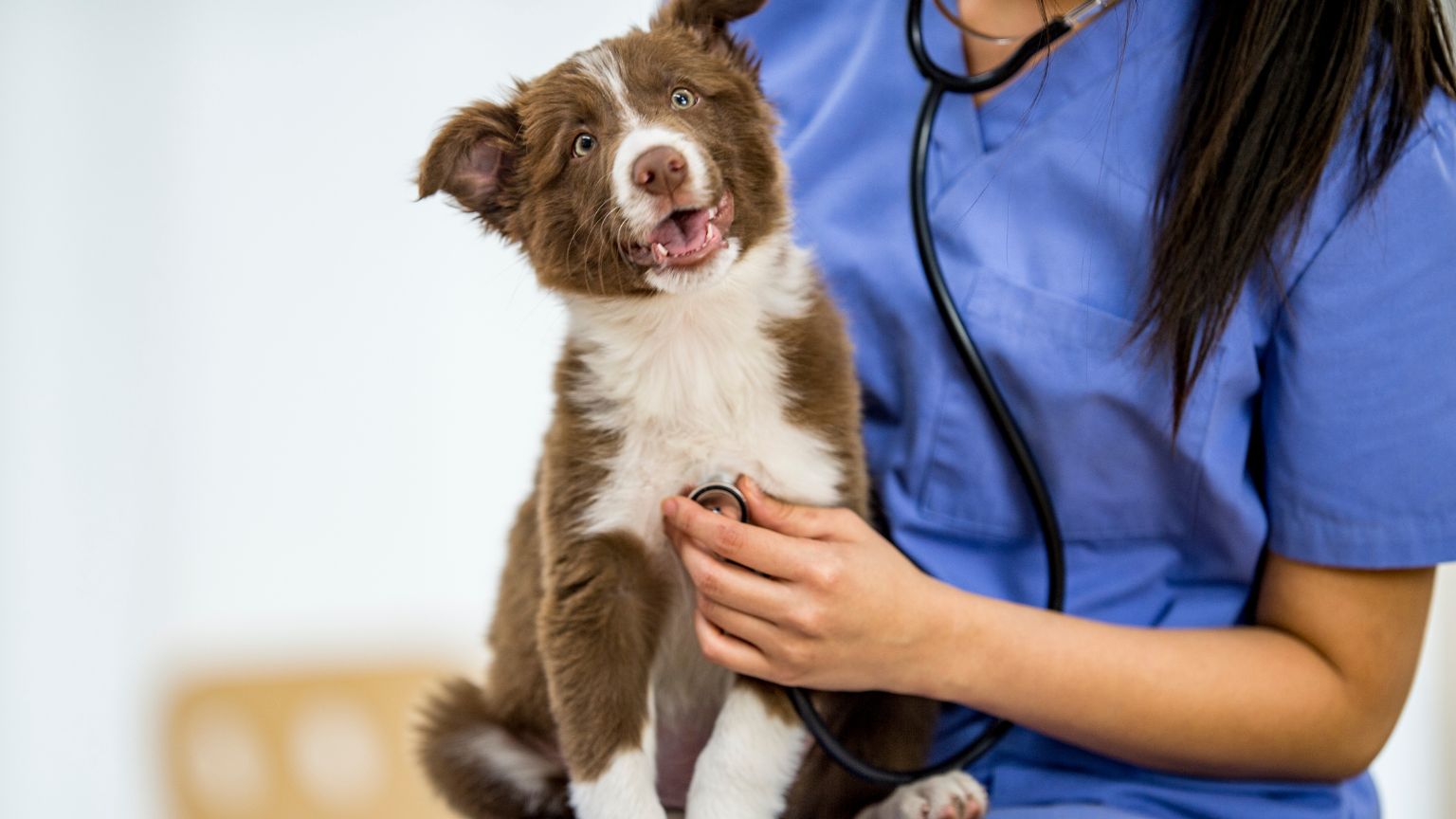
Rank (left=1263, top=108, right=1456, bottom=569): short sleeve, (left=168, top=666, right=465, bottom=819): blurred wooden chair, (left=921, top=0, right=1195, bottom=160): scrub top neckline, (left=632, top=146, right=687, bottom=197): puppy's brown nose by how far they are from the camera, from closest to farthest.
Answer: (left=632, top=146, right=687, bottom=197): puppy's brown nose, (left=1263, top=108, right=1456, bottom=569): short sleeve, (left=921, top=0, right=1195, bottom=160): scrub top neckline, (left=168, top=666, right=465, bottom=819): blurred wooden chair

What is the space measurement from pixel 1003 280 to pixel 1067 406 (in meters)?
0.15

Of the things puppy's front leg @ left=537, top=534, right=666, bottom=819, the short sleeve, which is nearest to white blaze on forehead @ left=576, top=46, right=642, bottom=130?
puppy's front leg @ left=537, top=534, right=666, bottom=819

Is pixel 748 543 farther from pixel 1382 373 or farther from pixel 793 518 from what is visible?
pixel 1382 373

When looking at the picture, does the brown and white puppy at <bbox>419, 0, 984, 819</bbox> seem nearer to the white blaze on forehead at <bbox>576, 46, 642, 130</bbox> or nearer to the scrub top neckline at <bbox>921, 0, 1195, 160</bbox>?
the white blaze on forehead at <bbox>576, 46, 642, 130</bbox>

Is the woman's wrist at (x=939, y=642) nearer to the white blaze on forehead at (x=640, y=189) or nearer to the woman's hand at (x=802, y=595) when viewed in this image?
the woman's hand at (x=802, y=595)

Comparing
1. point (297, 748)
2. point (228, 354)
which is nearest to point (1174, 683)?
point (297, 748)

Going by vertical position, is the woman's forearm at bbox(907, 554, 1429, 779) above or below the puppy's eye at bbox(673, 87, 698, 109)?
below

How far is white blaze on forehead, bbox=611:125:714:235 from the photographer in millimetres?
1287

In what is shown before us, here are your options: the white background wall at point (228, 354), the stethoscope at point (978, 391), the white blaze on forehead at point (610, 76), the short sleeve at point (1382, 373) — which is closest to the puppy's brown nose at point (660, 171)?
the white blaze on forehead at point (610, 76)

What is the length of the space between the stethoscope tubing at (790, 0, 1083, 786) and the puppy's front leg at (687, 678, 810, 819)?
25mm

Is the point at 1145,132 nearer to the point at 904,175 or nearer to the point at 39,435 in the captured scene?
the point at 904,175

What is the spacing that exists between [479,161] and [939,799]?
84cm

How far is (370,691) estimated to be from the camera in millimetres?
2732

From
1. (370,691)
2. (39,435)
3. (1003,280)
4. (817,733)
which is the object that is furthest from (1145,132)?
(39,435)
